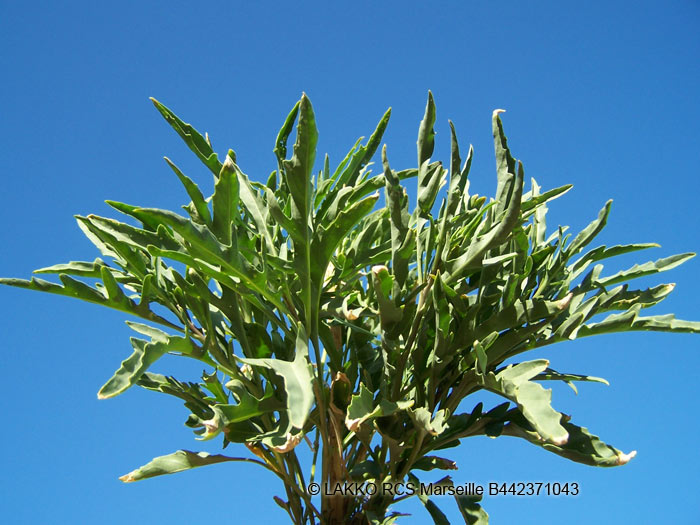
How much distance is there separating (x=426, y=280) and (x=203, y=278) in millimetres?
483

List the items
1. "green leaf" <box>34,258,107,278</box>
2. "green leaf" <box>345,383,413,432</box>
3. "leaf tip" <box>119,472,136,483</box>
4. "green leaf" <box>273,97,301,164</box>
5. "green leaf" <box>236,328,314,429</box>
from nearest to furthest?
"green leaf" <box>236,328,314,429</box> → "green leaf" <box>345,383,413,432</box> → "leaf tip" <box>119,472,136,483</box> → "green leaf" <box>34,258,107,278</box> → "green leaf" <box>273,97,301,164</box>

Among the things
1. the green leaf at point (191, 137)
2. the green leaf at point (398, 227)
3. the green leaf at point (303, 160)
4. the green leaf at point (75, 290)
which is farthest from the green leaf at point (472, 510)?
the green leaf at point (191, 137)

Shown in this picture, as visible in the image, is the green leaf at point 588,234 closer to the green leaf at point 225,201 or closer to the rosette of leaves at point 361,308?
the rosette of leaves at point 361,308

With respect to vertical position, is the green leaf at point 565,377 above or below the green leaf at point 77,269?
below

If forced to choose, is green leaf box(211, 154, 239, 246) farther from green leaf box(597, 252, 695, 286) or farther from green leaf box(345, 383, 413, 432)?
green leaf box(597, 252, 695, 286)

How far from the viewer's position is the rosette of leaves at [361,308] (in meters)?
1.31

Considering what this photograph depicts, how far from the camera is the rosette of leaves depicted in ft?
4.29

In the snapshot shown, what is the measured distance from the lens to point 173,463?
1414mm

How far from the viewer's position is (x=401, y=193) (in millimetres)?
1409

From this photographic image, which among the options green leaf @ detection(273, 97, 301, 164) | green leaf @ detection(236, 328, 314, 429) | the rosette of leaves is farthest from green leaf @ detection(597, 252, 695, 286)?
green leaf @ detection(273, 97, 301, 164)

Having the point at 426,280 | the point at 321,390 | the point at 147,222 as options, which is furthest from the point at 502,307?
the point at 147,222

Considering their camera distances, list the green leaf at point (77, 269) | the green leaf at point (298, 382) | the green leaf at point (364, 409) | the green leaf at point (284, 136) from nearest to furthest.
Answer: the green leaf at point (298, 382) → the green leaf at point (364, 409) → the green leaf at point (77, 269) → the green leaf at point (284, 136)

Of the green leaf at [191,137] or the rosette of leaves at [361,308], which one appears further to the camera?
the green leaf at [191,137]

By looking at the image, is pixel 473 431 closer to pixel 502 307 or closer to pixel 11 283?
pixel 502 307
